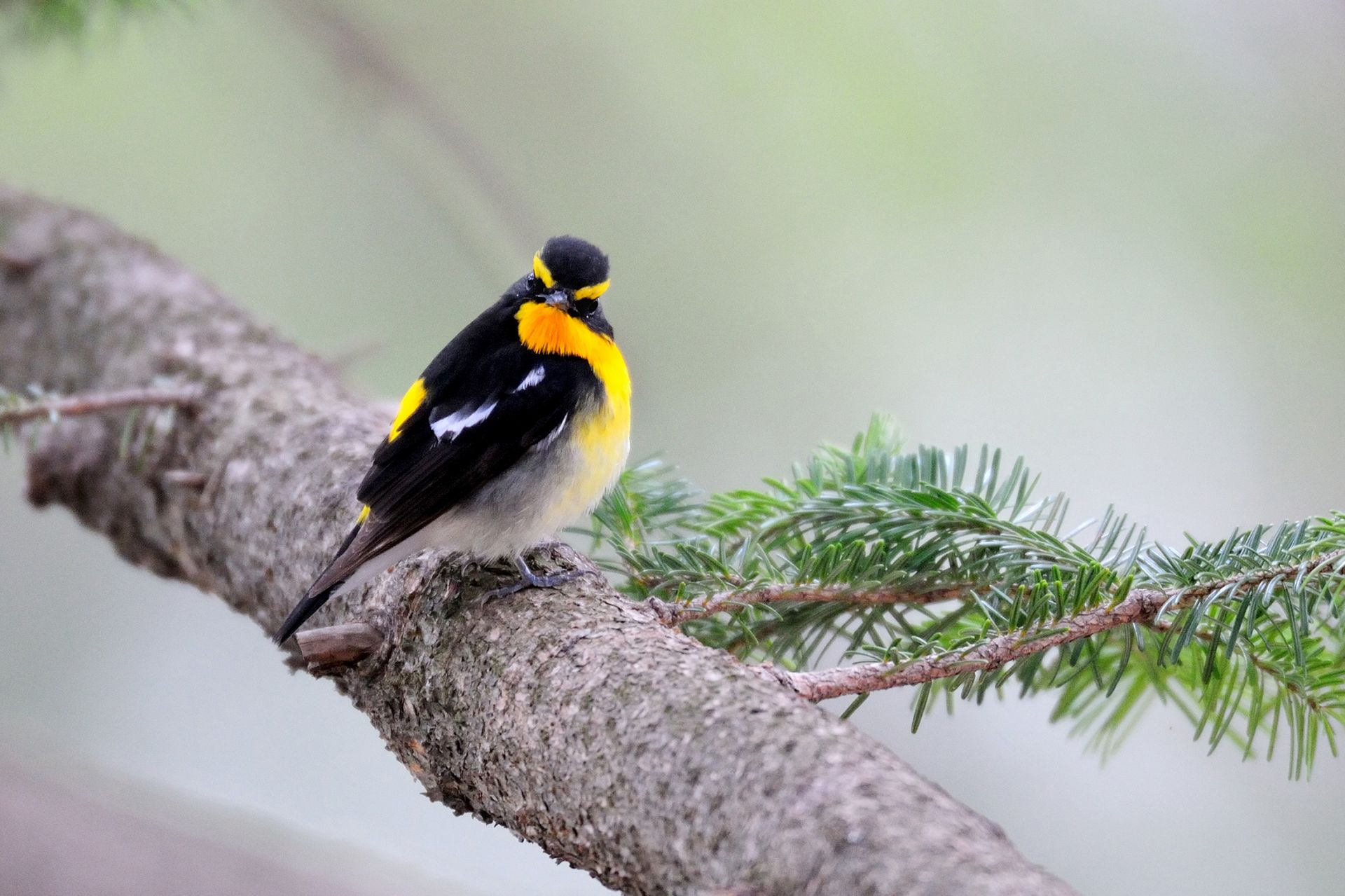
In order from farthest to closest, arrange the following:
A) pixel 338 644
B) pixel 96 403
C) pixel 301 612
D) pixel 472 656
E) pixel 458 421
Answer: pixel 96 403
pixel 458 421
pixel 301 612
pixel 338 644
pixel 472 656

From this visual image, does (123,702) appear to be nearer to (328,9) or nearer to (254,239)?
(254,239)

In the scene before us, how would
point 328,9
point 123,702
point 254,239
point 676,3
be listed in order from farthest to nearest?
1. point 254,239
2. point 676,3
3. point 123,702
4. point 328,9

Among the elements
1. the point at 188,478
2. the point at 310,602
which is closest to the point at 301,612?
the point at 310,602

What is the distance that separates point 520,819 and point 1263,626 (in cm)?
123

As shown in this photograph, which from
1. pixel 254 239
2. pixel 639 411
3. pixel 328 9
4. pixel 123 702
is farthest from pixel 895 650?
pixel 254 239

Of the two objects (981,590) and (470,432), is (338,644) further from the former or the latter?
(981,590)

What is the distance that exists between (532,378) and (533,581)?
1.85 ft

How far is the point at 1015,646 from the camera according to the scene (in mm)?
1495

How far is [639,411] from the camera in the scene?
4105 millimetres

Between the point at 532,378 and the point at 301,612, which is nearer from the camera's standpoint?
the point at 301,612

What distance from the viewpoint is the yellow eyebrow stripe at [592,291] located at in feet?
7.85

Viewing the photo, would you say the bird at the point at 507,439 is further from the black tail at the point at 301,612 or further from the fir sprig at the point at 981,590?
the fir sprig at the point at 981,590

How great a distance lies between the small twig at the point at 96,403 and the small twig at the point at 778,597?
4.84 ft

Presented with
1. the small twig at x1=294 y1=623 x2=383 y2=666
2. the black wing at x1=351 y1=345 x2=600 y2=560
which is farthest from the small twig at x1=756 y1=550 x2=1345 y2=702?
the black wing at x1=351 y1=345 x2=600 y2=560
